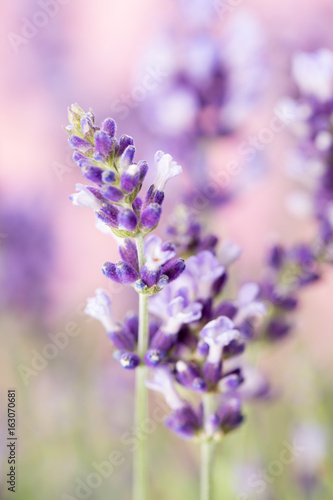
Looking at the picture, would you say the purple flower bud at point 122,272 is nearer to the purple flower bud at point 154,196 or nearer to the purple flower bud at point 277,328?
the purple flower bud at point 154,196

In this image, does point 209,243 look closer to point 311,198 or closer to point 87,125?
point 87,125

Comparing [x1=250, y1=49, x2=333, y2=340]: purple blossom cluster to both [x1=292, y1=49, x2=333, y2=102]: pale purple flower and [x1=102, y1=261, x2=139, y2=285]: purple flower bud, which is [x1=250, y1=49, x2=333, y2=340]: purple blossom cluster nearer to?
[x1=292, y1=49, x2=333, y2=102]: pale purple flower

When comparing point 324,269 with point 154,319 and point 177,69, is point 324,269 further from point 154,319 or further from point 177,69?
point 177,69

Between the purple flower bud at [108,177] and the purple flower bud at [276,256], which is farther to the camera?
the purple flower bud at [276,256]

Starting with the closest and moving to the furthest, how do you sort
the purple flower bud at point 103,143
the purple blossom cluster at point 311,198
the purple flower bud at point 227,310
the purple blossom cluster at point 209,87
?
the purple flower bud at point 103,143 → the purple flower bud at point 227,310 → the purple blossom cluster at point 311,198 → the purple blossom cluster at point 209,87

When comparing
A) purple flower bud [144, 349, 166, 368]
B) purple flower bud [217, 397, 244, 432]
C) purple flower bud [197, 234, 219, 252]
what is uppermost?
purple flower bud [197, 234, 219, 252]

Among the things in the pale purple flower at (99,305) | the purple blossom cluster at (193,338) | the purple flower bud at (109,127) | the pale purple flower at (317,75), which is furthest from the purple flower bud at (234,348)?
the pale purple flower at (317,75)

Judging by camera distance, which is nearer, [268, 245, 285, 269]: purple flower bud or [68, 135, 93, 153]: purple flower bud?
[68, 135, 93, 153]: purple flower bud

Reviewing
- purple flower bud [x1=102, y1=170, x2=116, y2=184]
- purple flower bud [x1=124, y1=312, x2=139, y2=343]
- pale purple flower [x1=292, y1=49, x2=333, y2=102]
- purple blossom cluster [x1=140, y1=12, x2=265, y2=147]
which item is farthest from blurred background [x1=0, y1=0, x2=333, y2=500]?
purple flower bud [x1=102, y1=170, x2=116, y2=184]

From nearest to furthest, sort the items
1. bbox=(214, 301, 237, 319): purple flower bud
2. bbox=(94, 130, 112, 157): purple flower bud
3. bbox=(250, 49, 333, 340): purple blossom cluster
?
bbox=(94, 130, 112, 157): purple flower bud
bbox=(214, 301, 237, 319): purple flower bud
bbox=(250, 49, 333, 340): purple blossom cluster
